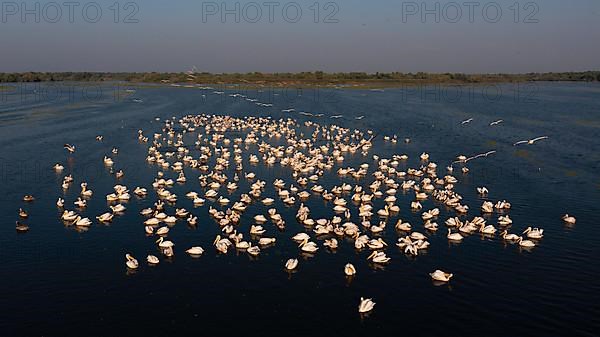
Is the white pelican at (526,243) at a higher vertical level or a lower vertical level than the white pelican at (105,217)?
lower

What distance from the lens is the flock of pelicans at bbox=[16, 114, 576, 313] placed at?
3002cm

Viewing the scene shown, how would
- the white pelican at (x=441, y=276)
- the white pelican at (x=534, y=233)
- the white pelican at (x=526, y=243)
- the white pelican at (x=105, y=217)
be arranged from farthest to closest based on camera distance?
the white pelican at (x=105, y=217)
the white pelican at (x=534, y=233)
the white pelican at (x=526, y=243)
the white pelican at (x=441, y=276)

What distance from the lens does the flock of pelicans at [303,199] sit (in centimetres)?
3002

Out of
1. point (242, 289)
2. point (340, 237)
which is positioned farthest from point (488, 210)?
point (242, 289)

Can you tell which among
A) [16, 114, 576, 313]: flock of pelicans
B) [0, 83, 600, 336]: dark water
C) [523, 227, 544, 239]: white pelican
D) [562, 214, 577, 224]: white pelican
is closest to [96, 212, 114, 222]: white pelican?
[16, 114, 576, 313]: flock of pelicans

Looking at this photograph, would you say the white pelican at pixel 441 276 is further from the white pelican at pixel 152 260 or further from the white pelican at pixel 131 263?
the white pelican at pixel 131 263

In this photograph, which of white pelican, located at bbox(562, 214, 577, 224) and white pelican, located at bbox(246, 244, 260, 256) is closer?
white pelican, located at bbox(246, 244, 260, 256)

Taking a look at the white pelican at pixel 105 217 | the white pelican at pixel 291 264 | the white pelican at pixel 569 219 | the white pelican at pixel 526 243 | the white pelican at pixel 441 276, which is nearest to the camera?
the white pelican at pixel 441 276

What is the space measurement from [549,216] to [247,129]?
51494 mm

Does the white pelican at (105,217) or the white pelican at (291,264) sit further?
the white pelican at (105,217)

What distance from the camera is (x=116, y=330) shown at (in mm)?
21172

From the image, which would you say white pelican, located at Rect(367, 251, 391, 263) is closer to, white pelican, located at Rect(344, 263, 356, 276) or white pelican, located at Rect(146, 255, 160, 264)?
white pelican, located at Rect(344, 263, 356, 276)

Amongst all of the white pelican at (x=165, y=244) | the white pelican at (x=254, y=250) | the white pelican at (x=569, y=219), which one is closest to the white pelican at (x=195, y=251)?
the white pelican at (x=165, y=244)

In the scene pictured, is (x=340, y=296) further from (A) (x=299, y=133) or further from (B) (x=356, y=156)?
(A) (x=299, y=133)
